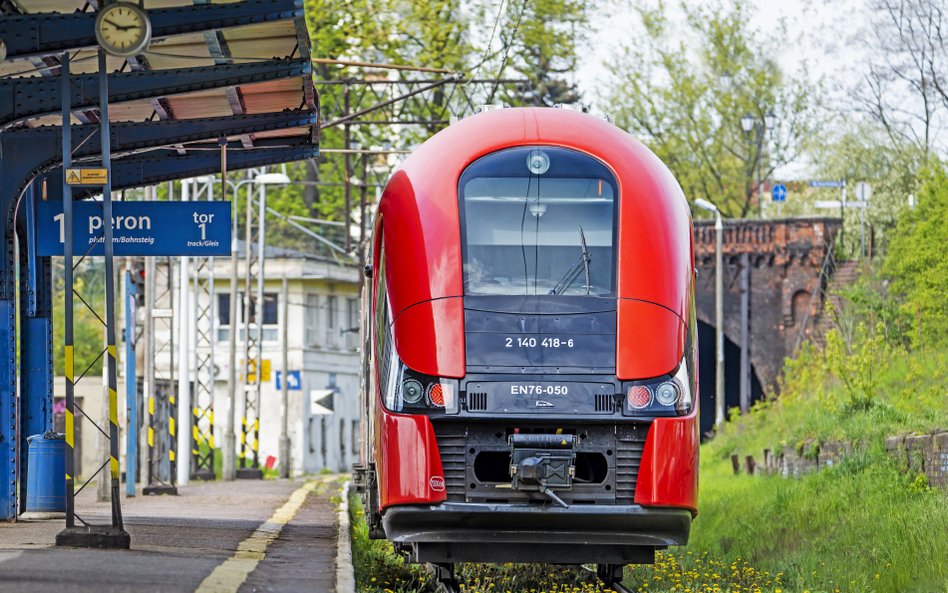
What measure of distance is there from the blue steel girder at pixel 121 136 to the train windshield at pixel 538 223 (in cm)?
568

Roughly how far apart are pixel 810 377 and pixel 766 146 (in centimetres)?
2591

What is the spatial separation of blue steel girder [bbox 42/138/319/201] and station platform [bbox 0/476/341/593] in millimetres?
3879

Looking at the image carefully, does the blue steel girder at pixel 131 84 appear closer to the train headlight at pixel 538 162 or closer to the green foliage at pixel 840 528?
the train headlight at pixel 538 162

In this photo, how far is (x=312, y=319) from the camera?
65.1 meters

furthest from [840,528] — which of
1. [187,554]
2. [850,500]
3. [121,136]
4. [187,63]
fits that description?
[121,136]

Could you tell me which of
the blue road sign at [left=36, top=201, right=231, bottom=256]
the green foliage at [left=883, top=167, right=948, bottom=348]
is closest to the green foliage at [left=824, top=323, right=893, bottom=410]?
the green foliage at [left=883, top=167, right=948, bottom=348]

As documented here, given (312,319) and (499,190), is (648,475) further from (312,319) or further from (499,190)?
(312,319)

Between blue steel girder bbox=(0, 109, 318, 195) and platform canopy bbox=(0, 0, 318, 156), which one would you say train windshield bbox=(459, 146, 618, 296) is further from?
blue steel girder bbox=(0, 109, 318, 195)

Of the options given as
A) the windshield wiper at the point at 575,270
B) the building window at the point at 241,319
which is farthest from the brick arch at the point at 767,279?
the windshield wiper at the point at 575,270

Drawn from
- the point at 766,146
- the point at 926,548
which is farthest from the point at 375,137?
the point at 926,548

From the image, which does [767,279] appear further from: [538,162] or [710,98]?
[538,162]

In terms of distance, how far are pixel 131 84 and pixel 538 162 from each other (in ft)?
16.7

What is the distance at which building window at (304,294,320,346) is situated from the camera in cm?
6450

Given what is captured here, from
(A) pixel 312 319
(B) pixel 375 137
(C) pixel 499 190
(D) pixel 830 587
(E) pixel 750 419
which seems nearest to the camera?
(C) pixel 499 190
